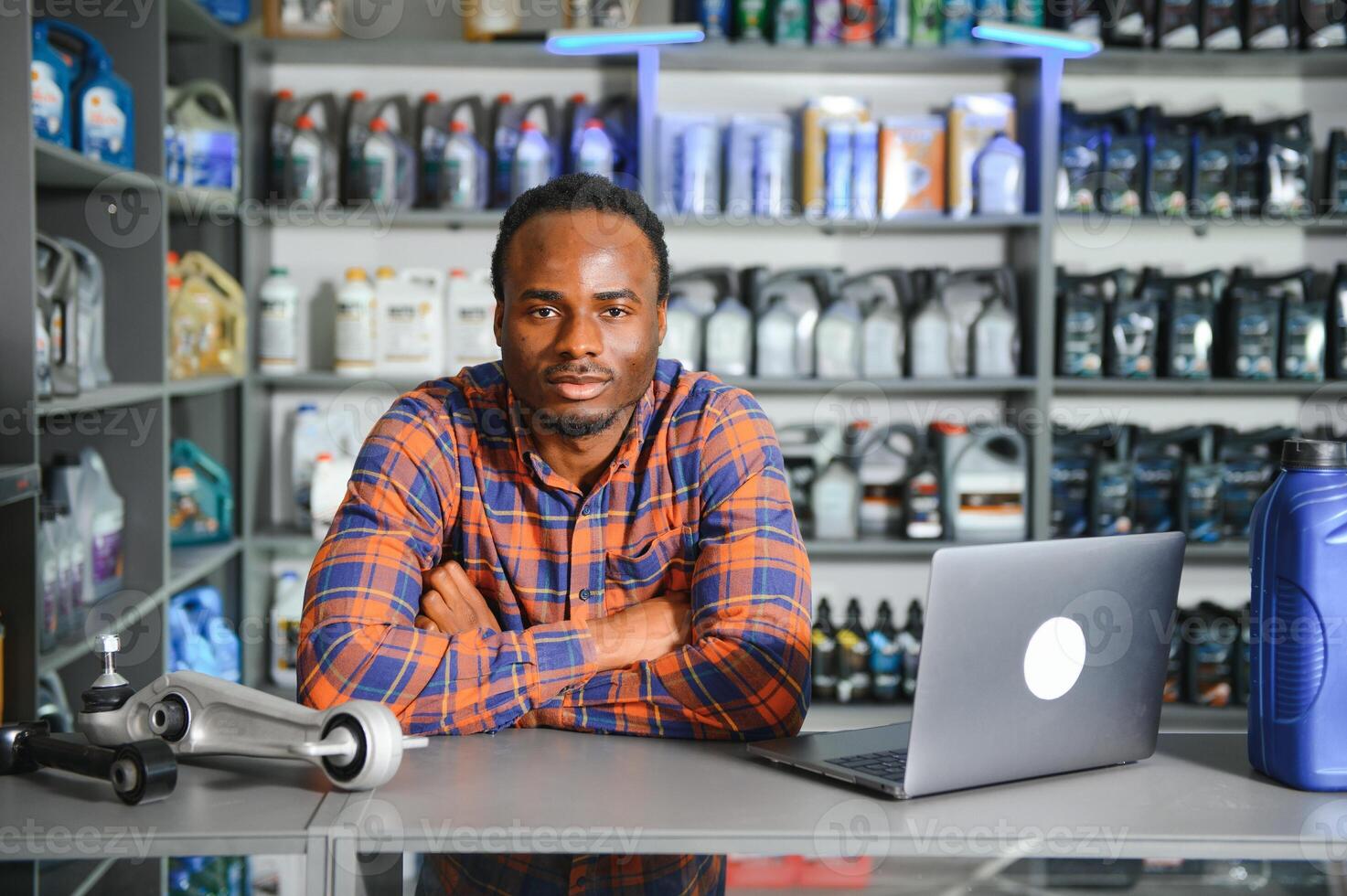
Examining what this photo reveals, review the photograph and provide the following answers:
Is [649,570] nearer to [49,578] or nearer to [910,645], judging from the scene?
[49,578]

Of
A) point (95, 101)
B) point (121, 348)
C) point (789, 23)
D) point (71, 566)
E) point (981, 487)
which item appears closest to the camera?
point (71, 566)

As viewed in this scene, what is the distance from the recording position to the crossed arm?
56.1 inches

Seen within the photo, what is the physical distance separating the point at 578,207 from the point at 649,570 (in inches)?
18.7

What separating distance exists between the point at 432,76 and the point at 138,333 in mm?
1279

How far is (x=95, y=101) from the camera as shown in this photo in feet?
9.00

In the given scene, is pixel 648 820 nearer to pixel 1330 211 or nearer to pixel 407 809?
pixel 407 809

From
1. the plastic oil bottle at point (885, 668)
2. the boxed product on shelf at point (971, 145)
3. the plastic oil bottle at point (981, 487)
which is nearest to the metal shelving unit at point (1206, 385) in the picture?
the plastic oil bottle at point (981, 487)

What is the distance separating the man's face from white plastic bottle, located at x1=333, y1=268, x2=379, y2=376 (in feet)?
6.93

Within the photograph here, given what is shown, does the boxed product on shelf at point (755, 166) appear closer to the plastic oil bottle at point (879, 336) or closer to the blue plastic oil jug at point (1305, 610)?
the plastic oil bottle at point (879, 336)

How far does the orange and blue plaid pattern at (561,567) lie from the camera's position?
1436 millimetres

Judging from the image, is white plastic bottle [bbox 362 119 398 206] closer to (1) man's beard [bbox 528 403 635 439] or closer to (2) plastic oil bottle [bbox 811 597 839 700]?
(2) plastic oil bottle [bbox 811 597 839 700]

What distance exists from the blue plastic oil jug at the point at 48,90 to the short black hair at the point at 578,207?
3.87 ft

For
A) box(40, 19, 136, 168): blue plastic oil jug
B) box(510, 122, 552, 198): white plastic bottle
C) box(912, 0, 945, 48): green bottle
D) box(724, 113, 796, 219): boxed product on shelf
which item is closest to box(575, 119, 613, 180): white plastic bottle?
box(510, 122, 552, 198): white plastic bottle

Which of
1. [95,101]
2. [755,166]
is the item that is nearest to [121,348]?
[95,101]
